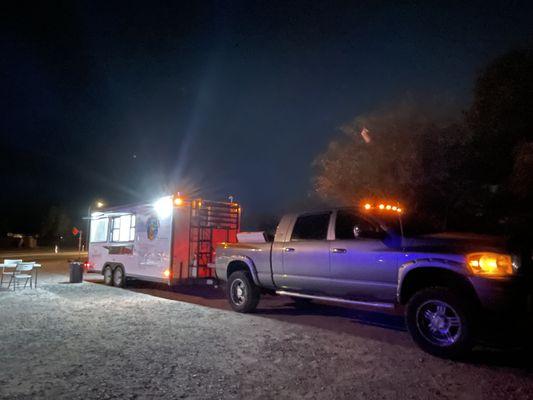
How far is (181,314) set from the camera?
882 cm

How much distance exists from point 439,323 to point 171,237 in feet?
24.7

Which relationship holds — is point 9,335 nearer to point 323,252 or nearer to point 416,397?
point 323,252

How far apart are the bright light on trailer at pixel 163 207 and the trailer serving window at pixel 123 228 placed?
1.68 meters

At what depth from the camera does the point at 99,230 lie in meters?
15.4

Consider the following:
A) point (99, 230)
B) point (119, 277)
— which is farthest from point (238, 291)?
point (99, 230)

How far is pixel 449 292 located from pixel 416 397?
5.93ft

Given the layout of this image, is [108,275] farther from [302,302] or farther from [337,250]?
[337,250]

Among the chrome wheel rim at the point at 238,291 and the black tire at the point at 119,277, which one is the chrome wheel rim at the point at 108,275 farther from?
the chrome wheel rim at the point at 238,291

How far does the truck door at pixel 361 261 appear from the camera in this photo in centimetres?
643

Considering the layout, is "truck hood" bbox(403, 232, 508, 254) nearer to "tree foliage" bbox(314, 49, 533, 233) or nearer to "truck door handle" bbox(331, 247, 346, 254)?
"truck door handle" bbox(331, 247, 346, 254)

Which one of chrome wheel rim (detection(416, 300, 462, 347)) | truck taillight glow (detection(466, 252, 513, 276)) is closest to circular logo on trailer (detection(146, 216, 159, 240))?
chrome wheel rim (detection(416, 300, 462, 347))

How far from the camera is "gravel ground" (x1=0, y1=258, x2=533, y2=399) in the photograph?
443cm

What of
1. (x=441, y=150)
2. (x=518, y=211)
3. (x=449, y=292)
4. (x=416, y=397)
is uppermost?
(x=441, y=150)

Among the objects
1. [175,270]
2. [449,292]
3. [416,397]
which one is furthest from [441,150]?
[416,397]
